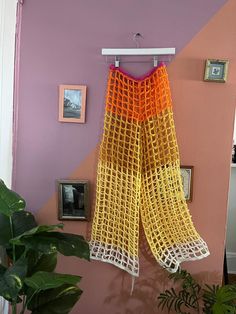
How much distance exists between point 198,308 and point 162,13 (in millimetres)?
1345

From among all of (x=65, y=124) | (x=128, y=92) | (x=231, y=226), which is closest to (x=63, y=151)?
(x=65, y=124)

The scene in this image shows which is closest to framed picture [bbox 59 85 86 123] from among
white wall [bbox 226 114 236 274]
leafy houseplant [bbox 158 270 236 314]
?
leafy houseplant [bbox 158 270 236 314]

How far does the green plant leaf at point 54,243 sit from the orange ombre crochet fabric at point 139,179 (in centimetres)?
28

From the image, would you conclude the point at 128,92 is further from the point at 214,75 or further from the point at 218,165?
the point at 218,165

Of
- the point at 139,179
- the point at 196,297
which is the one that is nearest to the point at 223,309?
the point at 196,297

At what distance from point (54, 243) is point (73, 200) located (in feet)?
1.39

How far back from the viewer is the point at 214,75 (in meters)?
1.33

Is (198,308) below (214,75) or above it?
below

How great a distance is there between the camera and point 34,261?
1.11 metres

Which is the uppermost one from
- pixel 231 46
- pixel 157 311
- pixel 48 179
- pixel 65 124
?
pixel 231 46

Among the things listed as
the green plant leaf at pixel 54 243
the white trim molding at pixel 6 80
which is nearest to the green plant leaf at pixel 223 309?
the green plant leaf at pixel 54 243

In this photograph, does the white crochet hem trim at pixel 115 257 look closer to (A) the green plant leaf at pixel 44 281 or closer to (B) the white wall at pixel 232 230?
(A) the green plant leaf at pixel 44 281

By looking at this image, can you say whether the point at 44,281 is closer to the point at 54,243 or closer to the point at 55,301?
the point at 54,243

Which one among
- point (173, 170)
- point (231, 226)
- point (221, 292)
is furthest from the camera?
point (231, 226)
